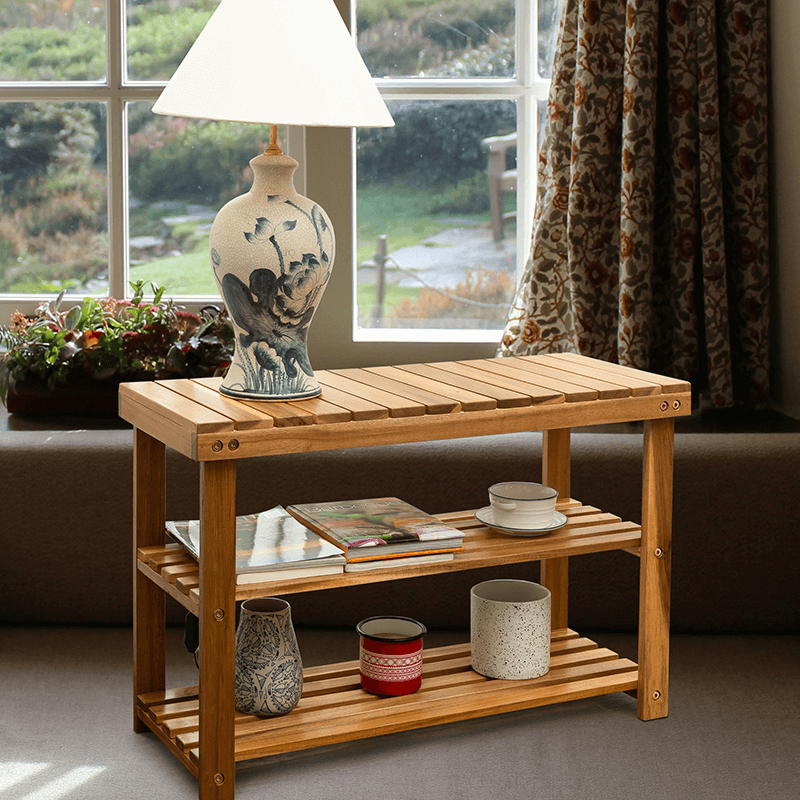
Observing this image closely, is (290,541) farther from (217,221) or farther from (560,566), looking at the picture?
(560,566)

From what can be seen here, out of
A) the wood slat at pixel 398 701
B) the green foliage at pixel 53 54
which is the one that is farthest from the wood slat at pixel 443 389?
the green foliage at pixel 53 54

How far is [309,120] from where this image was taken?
4.52 ft

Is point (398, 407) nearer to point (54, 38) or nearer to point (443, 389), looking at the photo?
point (443, 389)

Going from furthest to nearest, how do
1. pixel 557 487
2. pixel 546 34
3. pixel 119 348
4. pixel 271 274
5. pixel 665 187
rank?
pixel 546 34 < pixel 665 187 < pixel 119 348 < pixel 557 487 < pixel 271 274

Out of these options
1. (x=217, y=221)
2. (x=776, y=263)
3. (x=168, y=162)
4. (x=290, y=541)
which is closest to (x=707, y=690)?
(x=290, y=541)

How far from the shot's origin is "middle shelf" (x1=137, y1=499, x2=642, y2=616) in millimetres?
1479

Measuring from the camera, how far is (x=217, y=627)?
56.2 inches

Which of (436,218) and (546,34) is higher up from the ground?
(546,34)

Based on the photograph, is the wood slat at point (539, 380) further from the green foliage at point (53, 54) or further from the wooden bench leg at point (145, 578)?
the green foliage at point (53, 54)

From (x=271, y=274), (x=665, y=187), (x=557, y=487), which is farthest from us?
(x=665, y=187)

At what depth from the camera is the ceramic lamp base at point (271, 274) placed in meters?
1.46

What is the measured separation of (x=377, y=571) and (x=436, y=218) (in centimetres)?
134

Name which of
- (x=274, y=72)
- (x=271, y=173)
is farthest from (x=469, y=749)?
(x=274, y=72)

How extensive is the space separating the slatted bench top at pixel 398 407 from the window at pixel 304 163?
91cm
